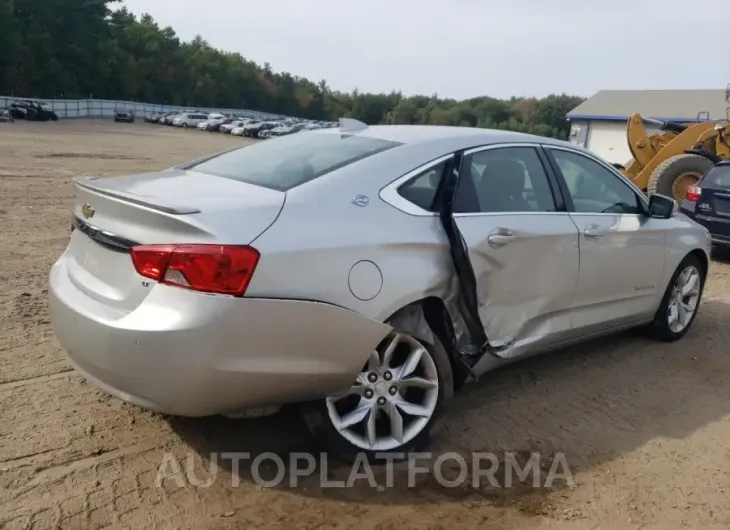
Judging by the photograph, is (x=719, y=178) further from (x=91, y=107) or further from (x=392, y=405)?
(x=91, y=107)

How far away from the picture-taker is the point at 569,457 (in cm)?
363

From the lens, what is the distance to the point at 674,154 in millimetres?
14148

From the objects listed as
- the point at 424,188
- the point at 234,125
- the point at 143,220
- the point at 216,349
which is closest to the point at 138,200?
the point at 143,220

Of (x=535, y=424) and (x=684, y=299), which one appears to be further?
(x=684, y=299)

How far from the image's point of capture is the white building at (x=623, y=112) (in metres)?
45.2

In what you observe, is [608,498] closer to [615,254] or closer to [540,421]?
[540,421]

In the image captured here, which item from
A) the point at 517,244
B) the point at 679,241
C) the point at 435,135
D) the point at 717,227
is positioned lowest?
the point at 717,227

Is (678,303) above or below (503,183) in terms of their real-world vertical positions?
below

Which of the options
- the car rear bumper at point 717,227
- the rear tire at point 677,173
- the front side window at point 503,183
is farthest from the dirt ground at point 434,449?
the rear tire at point 677,173

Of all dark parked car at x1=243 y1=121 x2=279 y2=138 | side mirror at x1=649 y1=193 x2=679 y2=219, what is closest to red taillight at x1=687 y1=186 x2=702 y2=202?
side mirror at x1=649 y1=193 x2=679 y2=219

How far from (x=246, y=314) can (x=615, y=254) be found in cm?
282

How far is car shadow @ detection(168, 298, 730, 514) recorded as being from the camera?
3273mm

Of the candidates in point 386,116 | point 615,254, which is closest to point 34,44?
point 386,116

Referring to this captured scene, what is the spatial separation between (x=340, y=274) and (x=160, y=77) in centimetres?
9604
